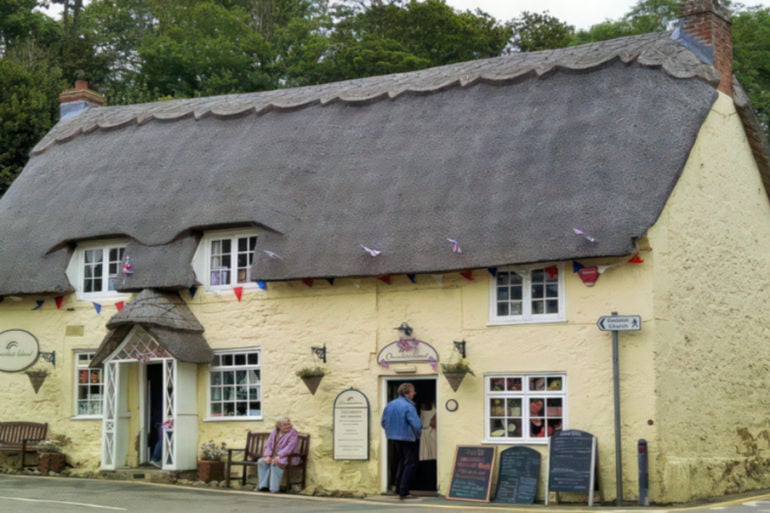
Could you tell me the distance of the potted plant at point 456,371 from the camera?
17.4m

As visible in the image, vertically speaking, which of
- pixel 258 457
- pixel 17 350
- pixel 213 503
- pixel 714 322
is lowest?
pixel 213 503

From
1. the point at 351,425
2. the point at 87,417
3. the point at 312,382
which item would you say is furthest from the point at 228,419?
the point at 87,417

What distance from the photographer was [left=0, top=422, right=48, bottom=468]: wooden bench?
21.5 metres

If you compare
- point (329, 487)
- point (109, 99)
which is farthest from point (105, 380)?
point (109, 99)

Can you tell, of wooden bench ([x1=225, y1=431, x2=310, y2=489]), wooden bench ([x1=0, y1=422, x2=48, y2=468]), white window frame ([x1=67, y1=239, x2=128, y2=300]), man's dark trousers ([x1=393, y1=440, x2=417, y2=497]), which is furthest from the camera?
white window frame ([x1=67, y1=239, x2=128, y2=300])

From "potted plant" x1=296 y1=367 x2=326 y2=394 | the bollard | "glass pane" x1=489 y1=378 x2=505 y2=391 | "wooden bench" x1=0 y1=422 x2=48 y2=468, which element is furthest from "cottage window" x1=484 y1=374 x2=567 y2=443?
"wooden bench" x1=0 y1=422 x2=48 y2=468

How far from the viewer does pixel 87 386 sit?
2175 centimetres

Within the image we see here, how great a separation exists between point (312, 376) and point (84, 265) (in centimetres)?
594

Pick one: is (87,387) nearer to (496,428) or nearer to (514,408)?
(496,428)

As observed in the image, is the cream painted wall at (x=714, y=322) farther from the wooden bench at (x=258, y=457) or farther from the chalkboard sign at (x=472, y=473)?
the wooden bench at (x=258, y=457)

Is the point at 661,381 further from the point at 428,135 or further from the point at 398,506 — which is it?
the point at 428,135

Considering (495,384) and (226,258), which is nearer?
(495,384)

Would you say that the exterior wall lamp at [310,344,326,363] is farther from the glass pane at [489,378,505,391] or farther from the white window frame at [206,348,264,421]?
the glass pane at [489,378,505,391]

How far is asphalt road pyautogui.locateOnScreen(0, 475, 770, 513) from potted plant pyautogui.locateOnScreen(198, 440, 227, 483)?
2.41 feet
